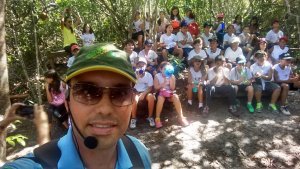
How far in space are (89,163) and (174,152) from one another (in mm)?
4666

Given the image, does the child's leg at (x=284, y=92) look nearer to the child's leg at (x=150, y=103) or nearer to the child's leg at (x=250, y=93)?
the child's leg at (x=250, y=93)

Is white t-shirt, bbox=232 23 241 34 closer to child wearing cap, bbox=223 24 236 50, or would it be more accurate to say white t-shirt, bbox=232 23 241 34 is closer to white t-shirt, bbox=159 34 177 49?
child wearing cap, bbox=223 24 236 50

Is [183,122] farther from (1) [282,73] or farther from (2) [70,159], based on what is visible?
(2) [70,159]

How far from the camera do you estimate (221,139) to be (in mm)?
6395

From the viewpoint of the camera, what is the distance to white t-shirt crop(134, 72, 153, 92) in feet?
23.2

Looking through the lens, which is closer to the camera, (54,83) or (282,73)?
(54,83)

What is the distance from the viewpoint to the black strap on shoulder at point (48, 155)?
4.26 feet

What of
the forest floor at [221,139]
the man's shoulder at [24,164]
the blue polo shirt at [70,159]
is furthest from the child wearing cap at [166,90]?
the man's shoulder at [24,164]

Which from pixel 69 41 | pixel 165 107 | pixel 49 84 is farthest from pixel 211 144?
pixel 69 41

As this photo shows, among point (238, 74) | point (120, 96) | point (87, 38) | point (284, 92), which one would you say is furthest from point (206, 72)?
point (120, 96)

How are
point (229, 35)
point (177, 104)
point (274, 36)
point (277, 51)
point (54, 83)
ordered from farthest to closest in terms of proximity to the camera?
point (274, 36) < point (229, 35) < point (277, 51) < point (177, 104) < point (54, 83)

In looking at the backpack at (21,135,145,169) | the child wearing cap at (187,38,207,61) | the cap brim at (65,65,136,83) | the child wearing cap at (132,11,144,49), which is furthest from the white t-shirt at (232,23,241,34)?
the cap brim at (65,65,136,83)

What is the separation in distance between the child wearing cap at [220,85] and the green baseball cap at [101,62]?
6250 mm

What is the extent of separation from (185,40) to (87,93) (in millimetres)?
8345
